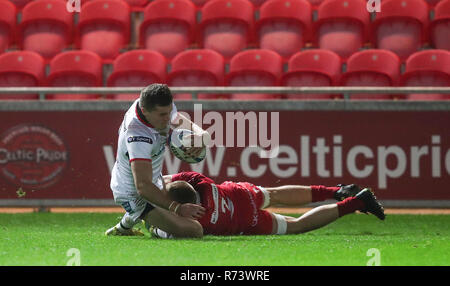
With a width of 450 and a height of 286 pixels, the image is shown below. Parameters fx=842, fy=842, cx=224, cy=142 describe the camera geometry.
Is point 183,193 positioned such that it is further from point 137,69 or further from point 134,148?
point 137,69

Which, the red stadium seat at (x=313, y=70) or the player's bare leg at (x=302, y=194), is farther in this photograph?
the red stadium seat at (x=313, y=70)

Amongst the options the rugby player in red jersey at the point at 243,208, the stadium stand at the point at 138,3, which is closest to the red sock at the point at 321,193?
the rugby player in red jersey at the point at 243,208

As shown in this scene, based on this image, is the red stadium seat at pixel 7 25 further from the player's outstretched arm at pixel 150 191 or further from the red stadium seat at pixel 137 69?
the player's outstretched arm at pixel 150 191

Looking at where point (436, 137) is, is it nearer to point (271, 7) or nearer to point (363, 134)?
point (363, 134)

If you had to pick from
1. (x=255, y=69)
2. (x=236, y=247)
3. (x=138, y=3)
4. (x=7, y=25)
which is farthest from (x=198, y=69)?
(x=236, y=247)

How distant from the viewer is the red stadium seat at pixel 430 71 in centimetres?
1038

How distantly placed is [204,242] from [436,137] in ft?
12.4

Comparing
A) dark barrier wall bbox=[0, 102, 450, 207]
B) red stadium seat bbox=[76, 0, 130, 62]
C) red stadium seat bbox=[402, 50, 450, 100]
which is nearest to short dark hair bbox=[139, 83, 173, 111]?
dark barrier wall bbox=[0, 102, 450, 207]

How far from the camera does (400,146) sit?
29.7ft

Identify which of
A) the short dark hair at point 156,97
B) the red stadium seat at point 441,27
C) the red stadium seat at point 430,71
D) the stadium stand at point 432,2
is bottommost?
the short dark hair at point 156,97

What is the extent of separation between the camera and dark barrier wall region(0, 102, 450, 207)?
902 cm

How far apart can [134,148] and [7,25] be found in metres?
6.66

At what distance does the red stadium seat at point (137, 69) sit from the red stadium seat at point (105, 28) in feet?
2.88
